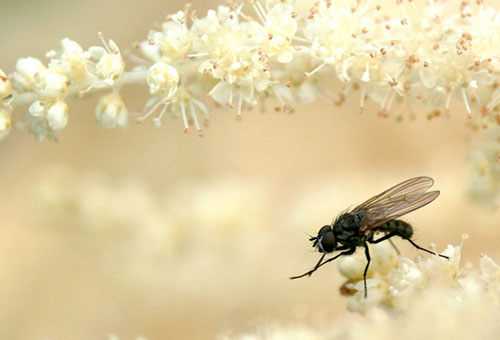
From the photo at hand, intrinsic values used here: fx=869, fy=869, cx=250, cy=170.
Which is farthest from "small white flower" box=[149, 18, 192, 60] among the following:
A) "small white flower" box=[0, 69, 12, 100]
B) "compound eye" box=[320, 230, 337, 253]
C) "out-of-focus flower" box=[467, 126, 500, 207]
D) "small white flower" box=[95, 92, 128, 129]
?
"out-of-focus flower" box=[467, 126, 500, 207]

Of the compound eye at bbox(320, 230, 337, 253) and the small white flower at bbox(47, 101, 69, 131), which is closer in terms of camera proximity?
the small white flower at bbox(47, 101, 69, 131)

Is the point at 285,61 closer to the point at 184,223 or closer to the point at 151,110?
the point at 151,110

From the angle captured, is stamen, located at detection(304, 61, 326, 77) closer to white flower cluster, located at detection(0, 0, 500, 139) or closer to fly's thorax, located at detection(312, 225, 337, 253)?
white flower cluster, located at detection(0, 0, 500, 139)

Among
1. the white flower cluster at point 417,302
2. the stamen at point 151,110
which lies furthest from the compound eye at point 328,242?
Answer: the stamen at point 151,110

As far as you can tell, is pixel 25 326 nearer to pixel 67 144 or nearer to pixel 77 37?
pixel 67 144

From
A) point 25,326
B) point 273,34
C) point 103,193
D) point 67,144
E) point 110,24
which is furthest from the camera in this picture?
point 110,24

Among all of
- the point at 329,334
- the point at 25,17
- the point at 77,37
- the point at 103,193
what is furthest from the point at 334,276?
the point at 25,17
